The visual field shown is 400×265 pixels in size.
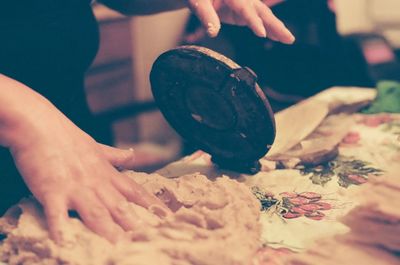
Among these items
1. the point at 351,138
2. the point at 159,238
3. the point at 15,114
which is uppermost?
the point at 15,114

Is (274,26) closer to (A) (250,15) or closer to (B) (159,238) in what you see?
(A) (250,15)

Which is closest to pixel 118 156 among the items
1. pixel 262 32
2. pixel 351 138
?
pixel 262 32

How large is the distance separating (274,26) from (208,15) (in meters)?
0.13

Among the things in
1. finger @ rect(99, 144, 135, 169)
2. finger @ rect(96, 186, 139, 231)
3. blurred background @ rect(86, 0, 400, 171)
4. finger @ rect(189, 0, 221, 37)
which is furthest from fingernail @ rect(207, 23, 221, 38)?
blurred background @ rect(86, 0, 400, 171)

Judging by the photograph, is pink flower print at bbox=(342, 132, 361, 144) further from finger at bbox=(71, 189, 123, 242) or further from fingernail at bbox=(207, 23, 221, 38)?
finger at bbox=(71, 189, 123, 242)

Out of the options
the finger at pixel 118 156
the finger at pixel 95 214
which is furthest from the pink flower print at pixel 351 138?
the finger at pixel 95 214

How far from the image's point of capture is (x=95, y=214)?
0.75 m

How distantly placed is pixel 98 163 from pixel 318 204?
0.39m

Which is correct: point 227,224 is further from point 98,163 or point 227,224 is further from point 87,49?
point 87,49

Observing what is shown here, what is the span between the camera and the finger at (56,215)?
2.38ft

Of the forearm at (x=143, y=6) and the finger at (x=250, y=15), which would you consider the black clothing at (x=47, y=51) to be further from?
the finger at (x=250, y=15)

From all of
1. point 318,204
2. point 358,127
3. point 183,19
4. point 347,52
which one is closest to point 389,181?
point 318,204

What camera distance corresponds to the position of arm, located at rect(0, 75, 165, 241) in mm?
753

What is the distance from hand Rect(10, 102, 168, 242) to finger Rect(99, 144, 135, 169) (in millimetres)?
66
